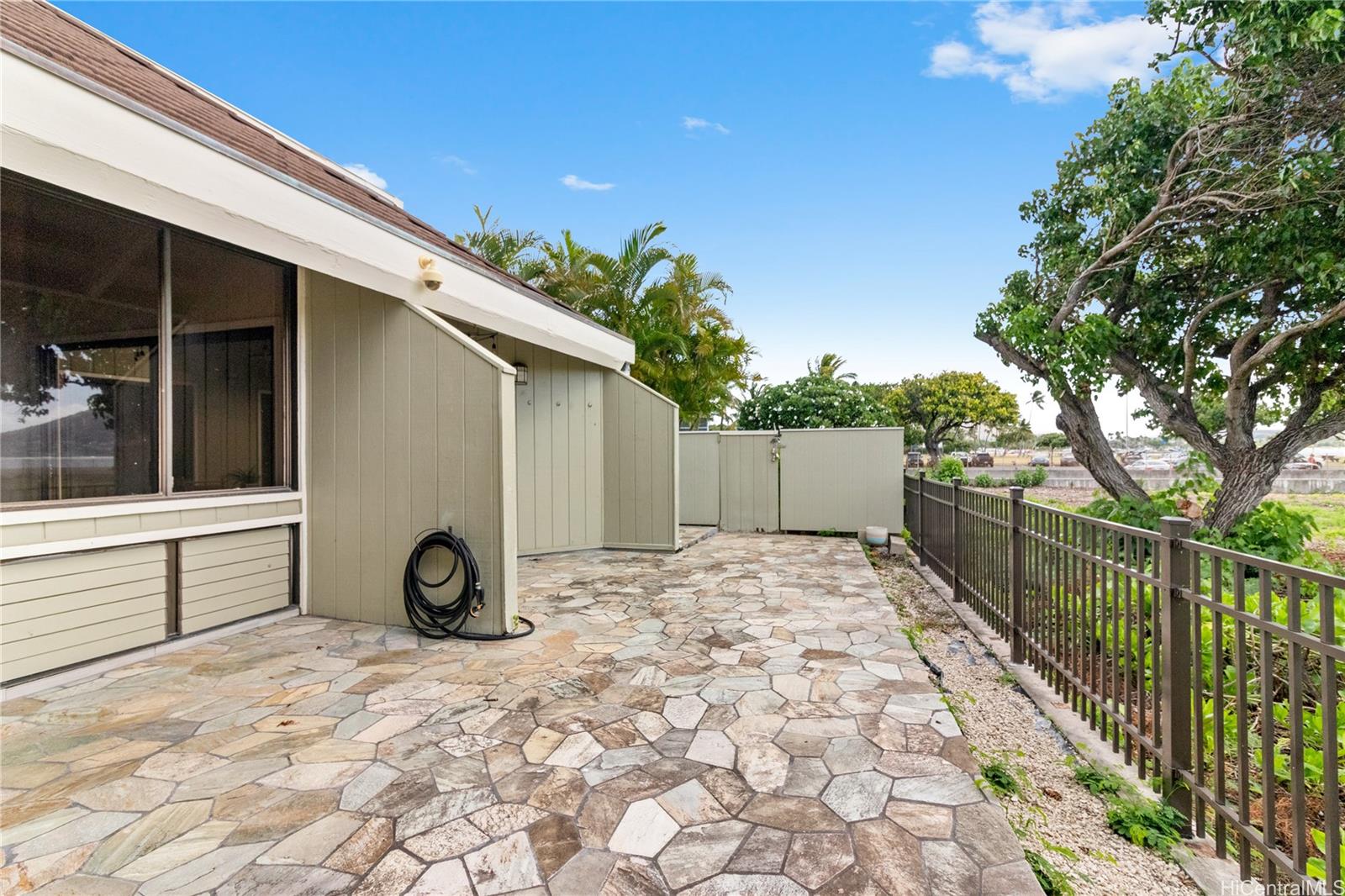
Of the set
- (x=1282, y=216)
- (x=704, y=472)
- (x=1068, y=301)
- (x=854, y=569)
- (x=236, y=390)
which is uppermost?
(x=1282, y=216)

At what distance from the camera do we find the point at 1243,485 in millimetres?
6262

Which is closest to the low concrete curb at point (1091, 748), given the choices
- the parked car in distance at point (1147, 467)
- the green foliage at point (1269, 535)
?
the green foliage at point (1269, 535)

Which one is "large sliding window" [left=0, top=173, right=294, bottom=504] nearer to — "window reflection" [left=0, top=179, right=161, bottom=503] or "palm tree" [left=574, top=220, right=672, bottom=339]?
"window reflection" [left=0, top=179, right=161, bottom=503]

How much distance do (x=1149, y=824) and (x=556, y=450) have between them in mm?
5851

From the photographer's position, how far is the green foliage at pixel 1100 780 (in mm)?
2115

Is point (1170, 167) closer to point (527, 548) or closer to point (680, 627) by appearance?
point (680, 627)

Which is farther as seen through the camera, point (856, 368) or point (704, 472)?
point (856, 368)

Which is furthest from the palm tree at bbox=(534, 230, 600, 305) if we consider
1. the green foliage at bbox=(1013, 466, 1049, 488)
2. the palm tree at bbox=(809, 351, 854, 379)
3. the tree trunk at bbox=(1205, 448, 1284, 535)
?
the green foliage at bbox=(1013, 466, 1049, 488)

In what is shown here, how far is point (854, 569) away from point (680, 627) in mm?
2803

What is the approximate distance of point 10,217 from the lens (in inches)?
109

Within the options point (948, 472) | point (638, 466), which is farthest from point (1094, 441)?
point (638, 466)

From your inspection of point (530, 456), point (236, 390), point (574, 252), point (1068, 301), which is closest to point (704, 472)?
point (530, 456)

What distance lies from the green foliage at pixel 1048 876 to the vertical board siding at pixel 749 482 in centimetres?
736

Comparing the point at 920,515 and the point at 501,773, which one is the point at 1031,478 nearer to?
the point at 920,515
